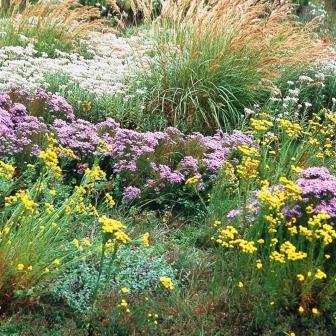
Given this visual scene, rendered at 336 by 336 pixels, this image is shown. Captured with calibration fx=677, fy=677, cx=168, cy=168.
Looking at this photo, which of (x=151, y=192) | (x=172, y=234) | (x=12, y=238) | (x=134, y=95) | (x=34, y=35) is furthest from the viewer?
(x=34, y=35)

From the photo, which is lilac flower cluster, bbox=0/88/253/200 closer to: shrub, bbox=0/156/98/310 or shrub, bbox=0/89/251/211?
shrub, bbox=0/89/251/211

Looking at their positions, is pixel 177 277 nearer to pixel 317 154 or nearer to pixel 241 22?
pixel 317 154

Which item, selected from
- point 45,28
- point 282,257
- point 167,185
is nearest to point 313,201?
point 282,257

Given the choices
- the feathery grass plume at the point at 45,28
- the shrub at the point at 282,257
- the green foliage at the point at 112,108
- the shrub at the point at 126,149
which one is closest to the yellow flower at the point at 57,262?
the shrub at the point at 282,257

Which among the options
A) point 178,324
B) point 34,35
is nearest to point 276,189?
point 178,324

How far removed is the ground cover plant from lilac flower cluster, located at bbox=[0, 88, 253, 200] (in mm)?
17

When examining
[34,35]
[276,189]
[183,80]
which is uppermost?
[276,189]

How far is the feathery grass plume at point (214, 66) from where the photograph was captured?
23.6 ft

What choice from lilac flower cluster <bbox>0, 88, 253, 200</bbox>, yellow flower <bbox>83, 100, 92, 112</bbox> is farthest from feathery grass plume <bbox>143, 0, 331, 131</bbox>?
lilac flower cluster <bbox>0, 88, 253, 200</bbox>

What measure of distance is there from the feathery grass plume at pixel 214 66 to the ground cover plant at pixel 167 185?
0.07 feet

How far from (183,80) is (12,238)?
4.00 m

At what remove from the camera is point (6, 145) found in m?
5.29

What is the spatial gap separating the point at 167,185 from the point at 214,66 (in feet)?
6.95

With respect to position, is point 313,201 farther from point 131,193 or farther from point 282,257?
point 131,193
